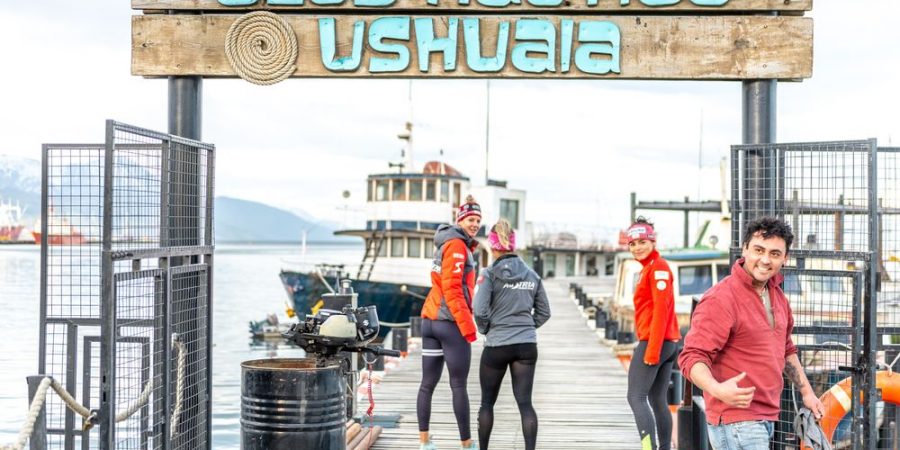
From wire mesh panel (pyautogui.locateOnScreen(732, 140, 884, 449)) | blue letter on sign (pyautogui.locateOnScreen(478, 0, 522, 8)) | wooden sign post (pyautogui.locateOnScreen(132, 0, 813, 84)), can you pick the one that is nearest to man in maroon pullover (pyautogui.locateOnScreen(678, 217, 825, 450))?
wire mesh panel (pyautogui.locateOnScreen(732, 140, 884, 449))

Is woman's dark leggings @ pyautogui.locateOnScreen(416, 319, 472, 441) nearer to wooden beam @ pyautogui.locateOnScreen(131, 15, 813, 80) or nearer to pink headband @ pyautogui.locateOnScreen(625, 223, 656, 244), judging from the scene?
pink headband @ pyautogui.locateOnScreen(625, 223, 656, 244)

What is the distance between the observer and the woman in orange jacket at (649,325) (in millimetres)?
7414

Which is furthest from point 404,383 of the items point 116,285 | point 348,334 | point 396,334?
point 116,285

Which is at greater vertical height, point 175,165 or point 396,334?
point 175,165

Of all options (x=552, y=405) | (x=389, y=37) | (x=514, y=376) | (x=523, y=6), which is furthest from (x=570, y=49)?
(x=552, y=405)

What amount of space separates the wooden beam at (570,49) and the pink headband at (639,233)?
1069 mm

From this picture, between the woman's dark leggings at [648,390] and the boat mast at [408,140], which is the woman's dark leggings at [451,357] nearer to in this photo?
the woman's dark leggings at [648,390]

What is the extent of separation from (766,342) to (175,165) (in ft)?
11.4

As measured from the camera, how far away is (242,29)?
286 inches

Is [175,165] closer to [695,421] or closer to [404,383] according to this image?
[695,421]

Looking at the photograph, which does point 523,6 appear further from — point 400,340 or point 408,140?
point 408,140

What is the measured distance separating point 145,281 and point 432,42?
2532 millimetres

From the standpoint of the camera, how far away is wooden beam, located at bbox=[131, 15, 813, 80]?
7.17 meters

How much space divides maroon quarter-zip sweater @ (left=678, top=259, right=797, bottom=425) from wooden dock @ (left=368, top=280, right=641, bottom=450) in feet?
16.0
